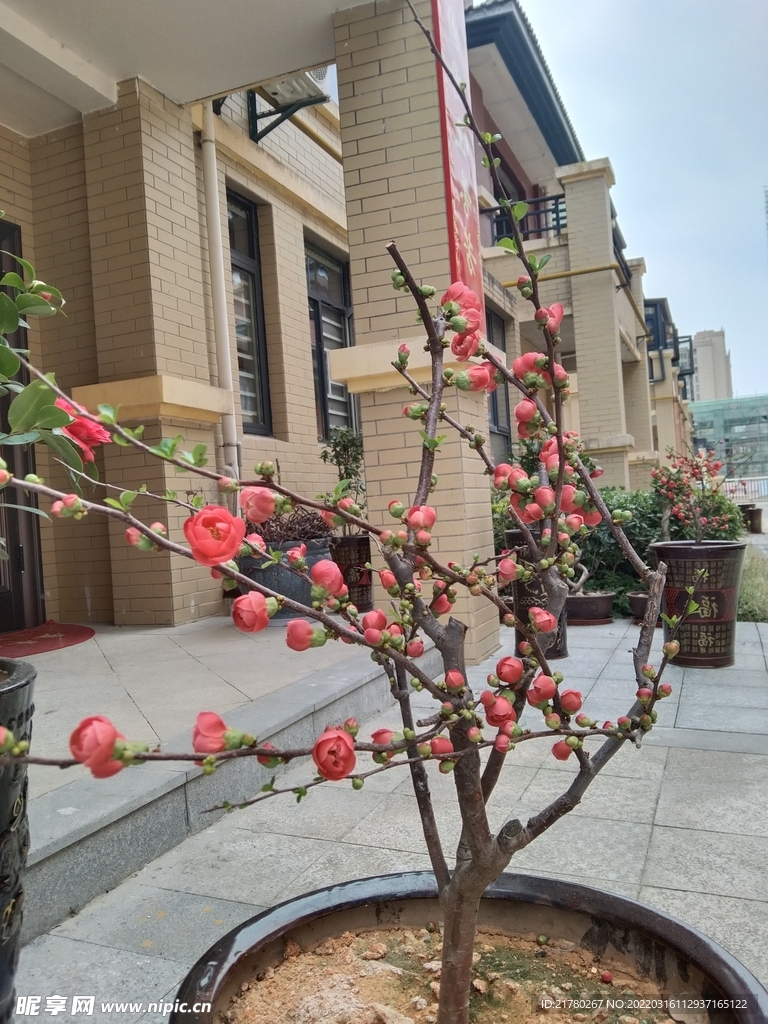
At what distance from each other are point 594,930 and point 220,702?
2441mm

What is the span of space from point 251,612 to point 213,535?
0.14 meters

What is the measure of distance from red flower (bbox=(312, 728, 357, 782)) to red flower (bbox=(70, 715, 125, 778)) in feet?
0.77

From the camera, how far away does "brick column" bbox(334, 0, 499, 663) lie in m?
4.84

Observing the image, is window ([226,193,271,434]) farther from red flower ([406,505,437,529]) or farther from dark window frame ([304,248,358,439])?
red flower ([406,505,437,529])

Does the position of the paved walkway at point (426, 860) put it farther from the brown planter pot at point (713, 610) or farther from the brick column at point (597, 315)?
the brick column at point (597, 315)

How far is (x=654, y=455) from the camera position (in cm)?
1616

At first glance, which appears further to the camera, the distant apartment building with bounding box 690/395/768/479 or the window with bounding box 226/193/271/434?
the distant apartment building with bounding box 690/395/768/479

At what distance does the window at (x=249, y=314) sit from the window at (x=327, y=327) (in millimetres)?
911

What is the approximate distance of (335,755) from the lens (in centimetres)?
90

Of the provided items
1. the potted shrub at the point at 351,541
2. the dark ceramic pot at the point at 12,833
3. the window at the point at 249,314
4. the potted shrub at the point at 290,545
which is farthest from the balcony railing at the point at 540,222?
the dark ceramic pot at the point at 12,833

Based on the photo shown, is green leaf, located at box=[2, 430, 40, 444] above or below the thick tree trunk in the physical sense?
above

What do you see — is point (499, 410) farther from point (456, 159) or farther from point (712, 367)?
point (712, 367)

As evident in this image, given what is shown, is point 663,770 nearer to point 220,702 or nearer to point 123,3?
point 220,702

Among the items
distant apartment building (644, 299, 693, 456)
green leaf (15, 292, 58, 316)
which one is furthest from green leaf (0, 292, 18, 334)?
distant apartment building (644, 299, 693, 456)
